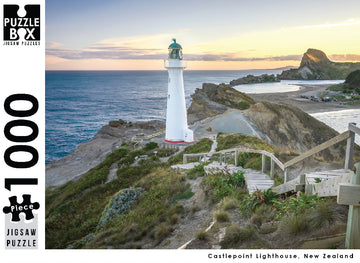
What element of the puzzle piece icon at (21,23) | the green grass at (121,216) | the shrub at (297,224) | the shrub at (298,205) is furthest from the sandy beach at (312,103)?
the puzzle piece icon at (21,23)

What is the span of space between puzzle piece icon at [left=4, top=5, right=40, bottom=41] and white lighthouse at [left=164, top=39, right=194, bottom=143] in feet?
42.0

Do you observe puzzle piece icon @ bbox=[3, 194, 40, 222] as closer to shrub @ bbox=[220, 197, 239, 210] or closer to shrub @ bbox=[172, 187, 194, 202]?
shrub @ bbox=[220, 197, 239, 210]

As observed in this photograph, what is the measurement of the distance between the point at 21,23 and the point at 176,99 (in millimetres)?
13342

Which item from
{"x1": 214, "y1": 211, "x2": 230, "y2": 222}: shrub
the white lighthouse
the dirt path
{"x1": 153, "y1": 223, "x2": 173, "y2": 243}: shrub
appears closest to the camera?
{"x1": 214, "y1": 211, "x2": 230, "y2": 222}: shrub

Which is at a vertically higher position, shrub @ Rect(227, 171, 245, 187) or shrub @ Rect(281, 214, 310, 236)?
shrub @ Rect(281, 214, 310, 236)

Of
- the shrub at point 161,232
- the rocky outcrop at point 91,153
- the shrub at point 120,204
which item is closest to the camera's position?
the shrub at point 161,232

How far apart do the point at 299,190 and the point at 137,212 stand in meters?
4.29

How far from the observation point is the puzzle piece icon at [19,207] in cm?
444

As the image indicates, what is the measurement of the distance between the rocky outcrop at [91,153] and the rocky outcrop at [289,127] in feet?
43.7

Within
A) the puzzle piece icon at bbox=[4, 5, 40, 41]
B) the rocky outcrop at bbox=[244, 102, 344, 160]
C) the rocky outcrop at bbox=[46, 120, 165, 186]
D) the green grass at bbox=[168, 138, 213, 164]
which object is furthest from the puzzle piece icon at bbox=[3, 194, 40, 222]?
the rocky outcrop at bbox=[244, 102, 344, 160]

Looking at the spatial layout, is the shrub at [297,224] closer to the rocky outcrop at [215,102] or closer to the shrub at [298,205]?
the shrub at [298,205]

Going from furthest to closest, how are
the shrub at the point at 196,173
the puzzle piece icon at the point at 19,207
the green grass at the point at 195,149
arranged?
the green grass at the point at 195,149, the shrub at the point at 196,173, the puzzle piece icon at the point at 19,207

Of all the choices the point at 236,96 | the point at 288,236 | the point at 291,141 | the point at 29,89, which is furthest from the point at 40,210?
the point at 236,96

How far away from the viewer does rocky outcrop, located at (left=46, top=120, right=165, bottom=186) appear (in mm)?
20453
